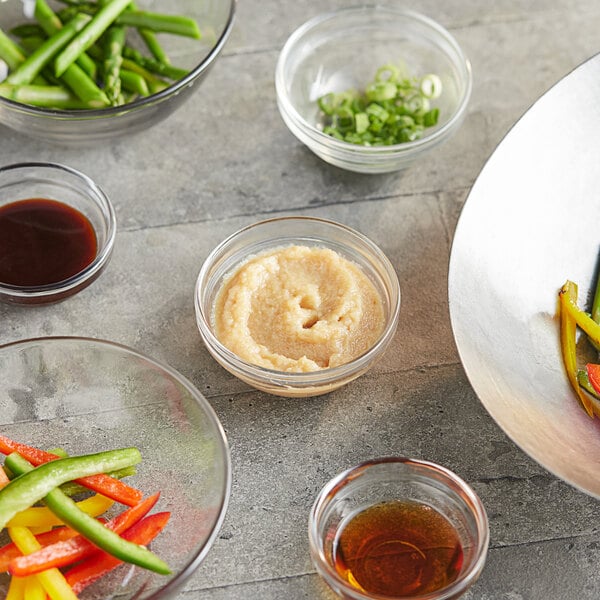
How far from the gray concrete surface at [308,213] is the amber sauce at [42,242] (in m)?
0.10

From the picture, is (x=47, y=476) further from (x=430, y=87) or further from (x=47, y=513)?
(x=430, y=87)

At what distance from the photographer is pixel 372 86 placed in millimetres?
3199

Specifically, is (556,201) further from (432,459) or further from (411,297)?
(432,459)

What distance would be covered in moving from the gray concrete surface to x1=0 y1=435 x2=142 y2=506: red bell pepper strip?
25 cm

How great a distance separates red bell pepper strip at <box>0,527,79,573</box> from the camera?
213cm

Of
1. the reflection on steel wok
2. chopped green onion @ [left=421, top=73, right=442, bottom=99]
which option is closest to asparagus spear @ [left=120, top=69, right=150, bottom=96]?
chopped green onion @ [left=421, top=73, right=442, bottom=99]

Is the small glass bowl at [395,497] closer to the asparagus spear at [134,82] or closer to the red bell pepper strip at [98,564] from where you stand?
the red bell pepper strip at [98,564]

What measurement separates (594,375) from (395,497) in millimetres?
612

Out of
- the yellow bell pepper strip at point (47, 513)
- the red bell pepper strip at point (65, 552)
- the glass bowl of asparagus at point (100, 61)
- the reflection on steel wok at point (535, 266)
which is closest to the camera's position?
the red bell pepper strip at point (65, 552)

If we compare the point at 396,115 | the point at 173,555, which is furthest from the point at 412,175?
the point at 173,555

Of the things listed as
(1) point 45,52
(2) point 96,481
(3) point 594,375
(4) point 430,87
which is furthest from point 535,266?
(1) point 45,52

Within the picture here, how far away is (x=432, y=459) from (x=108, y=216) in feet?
3.88

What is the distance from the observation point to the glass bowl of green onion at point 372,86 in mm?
2988

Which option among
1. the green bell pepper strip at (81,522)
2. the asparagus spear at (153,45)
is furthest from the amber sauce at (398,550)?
the asparagus spear at (153,45)
